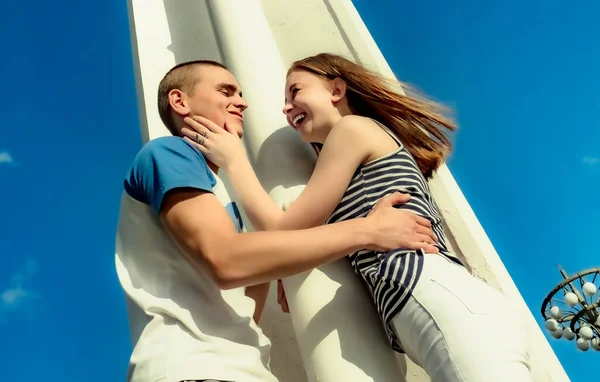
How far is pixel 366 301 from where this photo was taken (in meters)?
1.47

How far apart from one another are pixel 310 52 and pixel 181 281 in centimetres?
207

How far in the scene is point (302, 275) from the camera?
154cm

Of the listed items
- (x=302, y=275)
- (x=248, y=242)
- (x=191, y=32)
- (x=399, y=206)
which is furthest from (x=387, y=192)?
(x=191, y=32)

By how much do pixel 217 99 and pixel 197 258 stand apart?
0.61 m

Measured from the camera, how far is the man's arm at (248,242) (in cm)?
121

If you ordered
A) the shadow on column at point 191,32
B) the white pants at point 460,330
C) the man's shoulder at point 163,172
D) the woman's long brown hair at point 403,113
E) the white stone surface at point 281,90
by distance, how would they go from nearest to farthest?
the white pants at point 460,330
the man's shoulder at point 163,172
the white stone surface at point 281,90
the woman's long brown hair at point 403,113
the shadow on column at point 191,32

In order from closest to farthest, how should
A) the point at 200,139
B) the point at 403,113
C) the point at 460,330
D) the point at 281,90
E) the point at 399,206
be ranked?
the point at 460,330 → the point at 399,206 → the point at 200,139 → the point at 403,113 → the point at 281,90

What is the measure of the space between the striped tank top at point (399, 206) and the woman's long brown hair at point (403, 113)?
0.65ft

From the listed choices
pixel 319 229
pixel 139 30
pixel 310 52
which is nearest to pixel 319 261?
pixel 319 229

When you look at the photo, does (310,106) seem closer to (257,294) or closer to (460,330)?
(257,294)

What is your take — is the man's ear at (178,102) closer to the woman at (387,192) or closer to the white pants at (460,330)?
the woman at (387,192)

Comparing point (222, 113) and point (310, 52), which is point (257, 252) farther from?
point (310, 52)

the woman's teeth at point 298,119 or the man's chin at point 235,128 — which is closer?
the man's chin at point 235,128

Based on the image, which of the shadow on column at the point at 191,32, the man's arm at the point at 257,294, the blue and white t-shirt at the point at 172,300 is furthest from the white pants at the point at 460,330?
the shadow on column at the point at 191,32
